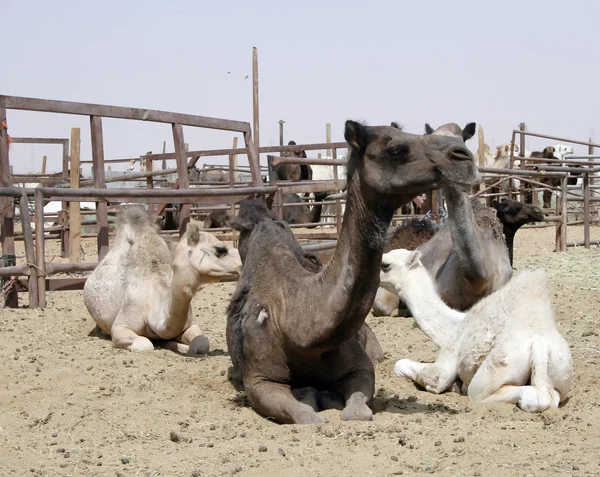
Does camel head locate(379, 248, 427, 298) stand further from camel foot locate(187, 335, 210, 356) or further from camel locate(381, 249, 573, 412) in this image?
camel foot locate(187, 335, 210, 356)

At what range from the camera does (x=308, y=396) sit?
5258mm

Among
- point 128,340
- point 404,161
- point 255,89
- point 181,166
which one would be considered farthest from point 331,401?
point 255,89

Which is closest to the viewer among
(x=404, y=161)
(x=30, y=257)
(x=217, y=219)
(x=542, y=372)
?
(x=404, y=161)

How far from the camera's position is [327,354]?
5387 mm

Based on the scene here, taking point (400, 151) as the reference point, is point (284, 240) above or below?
below

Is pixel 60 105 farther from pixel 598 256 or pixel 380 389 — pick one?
pixel 598 256

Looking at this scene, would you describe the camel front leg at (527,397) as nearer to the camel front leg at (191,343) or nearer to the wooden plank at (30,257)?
the camel front leg at (191,343)

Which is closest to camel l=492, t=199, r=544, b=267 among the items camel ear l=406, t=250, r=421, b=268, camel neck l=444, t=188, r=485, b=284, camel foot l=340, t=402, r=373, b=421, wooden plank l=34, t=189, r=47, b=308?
camel neck l=444, t=188, r=485, b=284

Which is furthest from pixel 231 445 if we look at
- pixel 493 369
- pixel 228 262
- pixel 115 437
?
pixel 228 262

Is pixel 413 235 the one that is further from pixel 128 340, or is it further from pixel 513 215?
pixel 128 340

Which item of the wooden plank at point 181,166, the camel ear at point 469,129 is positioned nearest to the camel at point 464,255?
the camel ear at point 469,129

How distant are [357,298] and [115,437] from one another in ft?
5.20

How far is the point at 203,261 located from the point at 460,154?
3333 mm

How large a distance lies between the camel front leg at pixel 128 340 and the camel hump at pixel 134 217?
1098 mm
